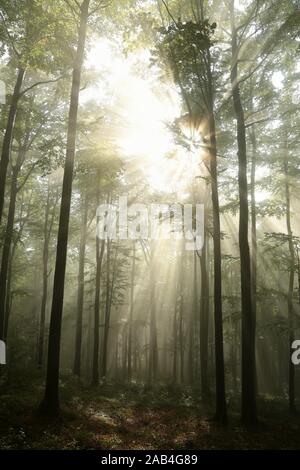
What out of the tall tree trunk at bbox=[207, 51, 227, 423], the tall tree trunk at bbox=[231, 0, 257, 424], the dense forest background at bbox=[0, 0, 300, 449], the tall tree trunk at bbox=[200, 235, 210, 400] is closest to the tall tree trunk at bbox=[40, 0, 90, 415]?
the dense forest background at bbox=[0, 0, 300, 449]

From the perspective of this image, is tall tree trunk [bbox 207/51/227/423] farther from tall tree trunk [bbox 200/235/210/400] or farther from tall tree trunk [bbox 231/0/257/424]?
tall tree trunk [bbox 200/235/210/400]

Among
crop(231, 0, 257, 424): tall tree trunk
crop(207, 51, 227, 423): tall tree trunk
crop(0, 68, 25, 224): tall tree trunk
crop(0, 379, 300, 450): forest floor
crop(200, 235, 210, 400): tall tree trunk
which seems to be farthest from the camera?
crop(200, 235, 210, 400): tall tree trunk

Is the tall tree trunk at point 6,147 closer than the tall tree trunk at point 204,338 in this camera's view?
Yes

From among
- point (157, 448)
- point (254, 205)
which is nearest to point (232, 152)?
point (254, 205)

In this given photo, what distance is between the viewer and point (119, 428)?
30.2ft

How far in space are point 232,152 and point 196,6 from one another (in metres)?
7.75

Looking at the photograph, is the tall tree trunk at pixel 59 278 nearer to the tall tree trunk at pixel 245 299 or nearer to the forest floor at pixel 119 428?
the forest floor at pixel 119 428

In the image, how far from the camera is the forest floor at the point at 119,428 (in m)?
7.52

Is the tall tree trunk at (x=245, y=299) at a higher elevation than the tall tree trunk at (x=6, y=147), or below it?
below

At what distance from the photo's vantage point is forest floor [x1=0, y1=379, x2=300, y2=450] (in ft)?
24.7

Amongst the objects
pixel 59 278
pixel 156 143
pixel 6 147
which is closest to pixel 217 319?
pixel 59 278

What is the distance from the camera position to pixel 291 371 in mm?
17078

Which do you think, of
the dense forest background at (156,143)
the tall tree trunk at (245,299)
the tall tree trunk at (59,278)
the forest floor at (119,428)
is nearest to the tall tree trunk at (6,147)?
the dense forest background at (156,143)
